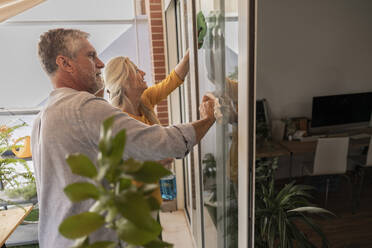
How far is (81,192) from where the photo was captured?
323 mm

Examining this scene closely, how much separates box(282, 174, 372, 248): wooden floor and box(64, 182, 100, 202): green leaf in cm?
43

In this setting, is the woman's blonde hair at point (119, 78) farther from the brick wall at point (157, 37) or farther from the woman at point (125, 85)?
the brick wall at point (157, 37)

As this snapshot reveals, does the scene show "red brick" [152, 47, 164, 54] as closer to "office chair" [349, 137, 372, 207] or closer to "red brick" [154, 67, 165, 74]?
"red brick" [154, 67, 165, 74]

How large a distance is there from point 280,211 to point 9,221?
82.1 inches

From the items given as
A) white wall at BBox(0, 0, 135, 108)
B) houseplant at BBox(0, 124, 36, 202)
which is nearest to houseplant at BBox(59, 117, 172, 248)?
houseplant at BBox(0, 124, 36, 202)

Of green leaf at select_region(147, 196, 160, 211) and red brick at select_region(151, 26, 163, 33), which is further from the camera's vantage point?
red brick at select_region(151, 26, 163, 33)

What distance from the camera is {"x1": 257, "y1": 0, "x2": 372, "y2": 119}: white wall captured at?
1.44 feet

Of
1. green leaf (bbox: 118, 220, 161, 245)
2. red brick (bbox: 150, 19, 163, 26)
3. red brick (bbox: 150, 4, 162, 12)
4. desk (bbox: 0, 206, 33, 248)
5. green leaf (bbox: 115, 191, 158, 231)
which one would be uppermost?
red brick (bbox: 150, 4, 162, 12)

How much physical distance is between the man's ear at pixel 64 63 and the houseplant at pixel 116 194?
834mm

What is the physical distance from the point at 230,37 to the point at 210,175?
854 mm

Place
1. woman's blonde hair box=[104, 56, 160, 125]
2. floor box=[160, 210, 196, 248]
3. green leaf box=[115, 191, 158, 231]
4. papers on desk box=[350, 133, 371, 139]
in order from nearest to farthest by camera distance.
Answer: green leaf box=[115, 191, 158, 231] < papers on desk box=[350, 133, 371, 139] < woman's blonde hair box=[104, 56, 160, 125] < floor box=[160, 210, 196, 248]

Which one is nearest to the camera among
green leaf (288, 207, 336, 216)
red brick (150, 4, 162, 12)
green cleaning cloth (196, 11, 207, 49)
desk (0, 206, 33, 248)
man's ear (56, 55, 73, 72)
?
green leaf (288, 207, 336, 216)

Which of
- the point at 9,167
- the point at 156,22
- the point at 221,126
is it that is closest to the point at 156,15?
the point at 156,22

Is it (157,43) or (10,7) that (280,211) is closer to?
(10,7)
